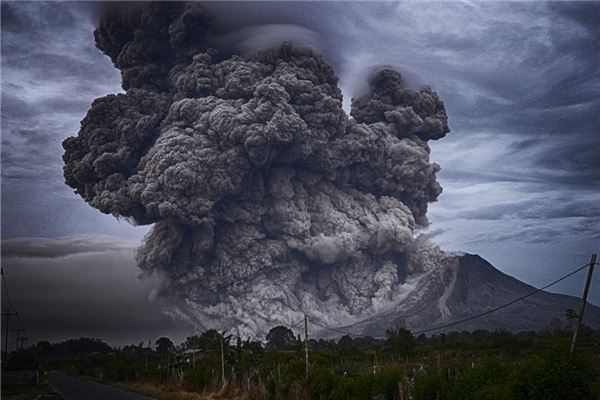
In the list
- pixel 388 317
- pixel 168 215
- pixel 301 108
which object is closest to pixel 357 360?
pixel 168 215

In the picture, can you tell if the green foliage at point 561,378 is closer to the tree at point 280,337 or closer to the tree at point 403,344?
the tree at point 403,344

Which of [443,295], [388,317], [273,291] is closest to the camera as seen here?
[273,291]

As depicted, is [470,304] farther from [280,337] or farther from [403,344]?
[403,344]

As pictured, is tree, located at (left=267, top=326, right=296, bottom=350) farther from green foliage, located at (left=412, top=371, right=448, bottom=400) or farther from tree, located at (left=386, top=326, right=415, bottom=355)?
green foliage, located at (left=412, top=371, right=448, bottom=400)

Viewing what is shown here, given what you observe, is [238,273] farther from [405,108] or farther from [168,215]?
[405,108]

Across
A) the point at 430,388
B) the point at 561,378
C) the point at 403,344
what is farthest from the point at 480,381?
the point at 403,344

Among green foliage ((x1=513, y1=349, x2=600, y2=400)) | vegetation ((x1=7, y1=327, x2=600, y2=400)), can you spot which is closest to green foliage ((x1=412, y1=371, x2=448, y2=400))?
vegetation ((x1=7, y1=327, x2=600, y2=400))
